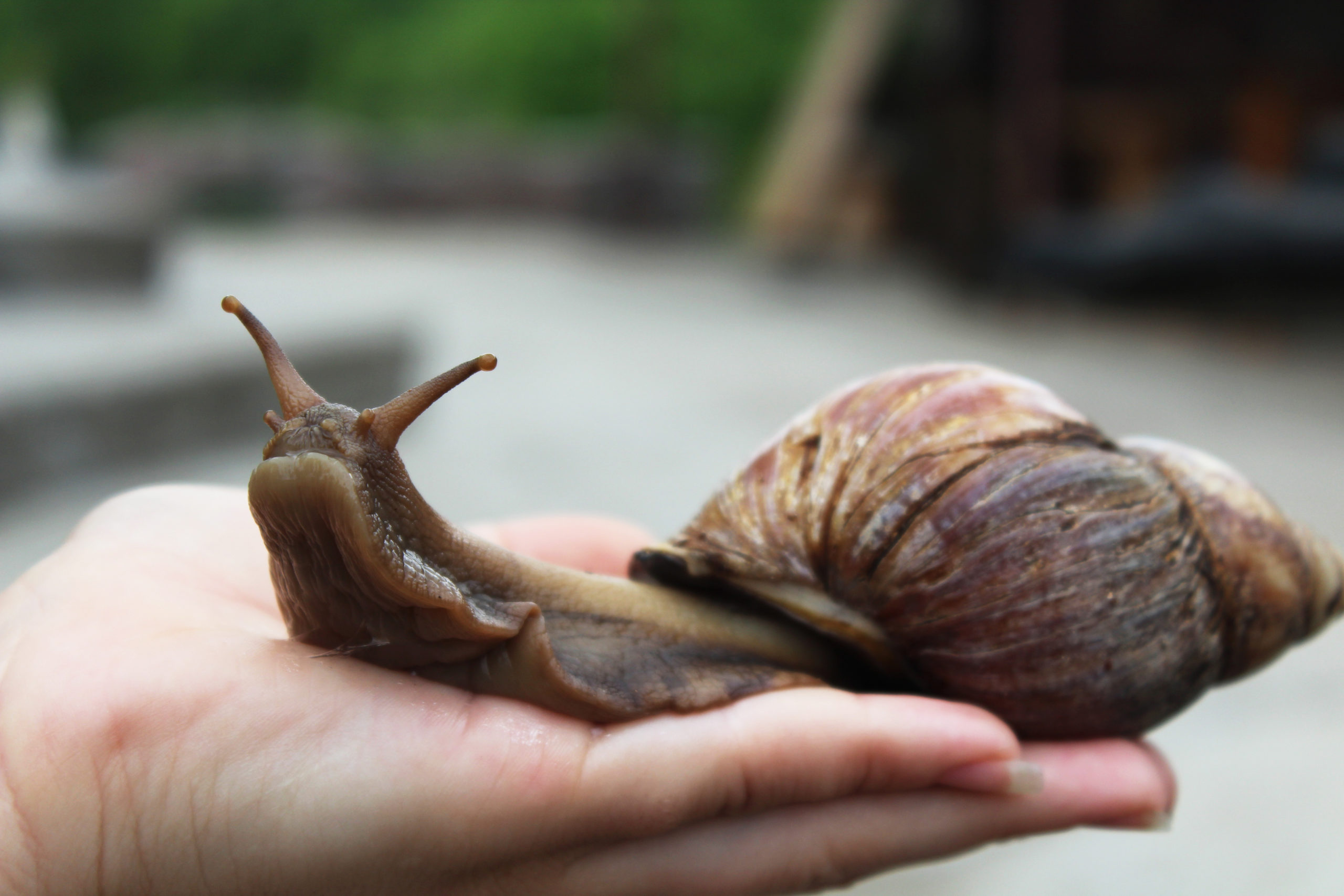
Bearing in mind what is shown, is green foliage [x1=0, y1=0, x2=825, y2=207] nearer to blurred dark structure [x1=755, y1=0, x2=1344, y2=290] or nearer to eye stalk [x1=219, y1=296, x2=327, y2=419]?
blurred dark structure [x1=755, y1=0, x2=1344, y2=290]

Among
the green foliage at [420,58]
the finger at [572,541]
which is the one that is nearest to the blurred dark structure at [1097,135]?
the green foliage at [420,58]

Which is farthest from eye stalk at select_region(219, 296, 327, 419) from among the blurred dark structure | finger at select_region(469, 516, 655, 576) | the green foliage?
the green foliage

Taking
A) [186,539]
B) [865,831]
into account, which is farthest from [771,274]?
[865,831]

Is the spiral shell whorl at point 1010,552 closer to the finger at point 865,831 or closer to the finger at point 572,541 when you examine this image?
the finger at point 865,831

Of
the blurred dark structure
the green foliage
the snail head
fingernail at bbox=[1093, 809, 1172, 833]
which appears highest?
the green foliage

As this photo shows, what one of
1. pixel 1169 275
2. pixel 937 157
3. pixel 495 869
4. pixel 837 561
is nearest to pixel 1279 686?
pixel 837 561

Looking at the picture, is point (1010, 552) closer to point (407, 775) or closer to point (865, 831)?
point (865, 831)

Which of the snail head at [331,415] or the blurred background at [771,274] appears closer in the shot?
the snail head at [331,415]
